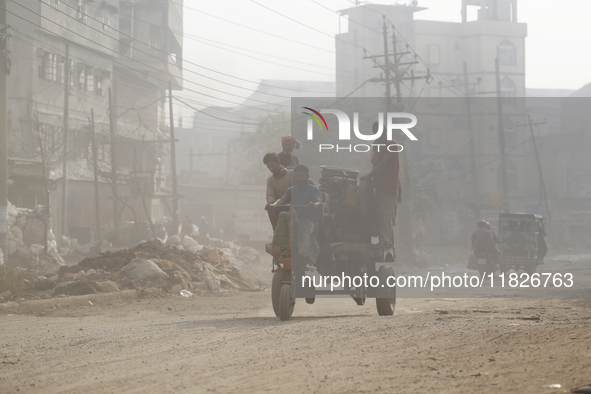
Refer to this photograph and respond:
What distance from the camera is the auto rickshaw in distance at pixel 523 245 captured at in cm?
2205

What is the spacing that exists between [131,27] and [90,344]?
49.0 m

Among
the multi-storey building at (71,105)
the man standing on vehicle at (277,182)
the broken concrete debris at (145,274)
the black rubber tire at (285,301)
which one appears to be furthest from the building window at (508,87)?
the black rubber tire at (285,301)

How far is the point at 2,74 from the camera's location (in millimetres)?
17250

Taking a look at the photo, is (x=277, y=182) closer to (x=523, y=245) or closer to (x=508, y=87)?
(x=523, y=245)

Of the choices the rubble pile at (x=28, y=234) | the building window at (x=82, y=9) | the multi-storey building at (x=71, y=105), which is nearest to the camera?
the rubble pile at (x=28, y=234)

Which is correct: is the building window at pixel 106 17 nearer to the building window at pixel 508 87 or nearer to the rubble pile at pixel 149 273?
the rubble pile at pixel 149 273

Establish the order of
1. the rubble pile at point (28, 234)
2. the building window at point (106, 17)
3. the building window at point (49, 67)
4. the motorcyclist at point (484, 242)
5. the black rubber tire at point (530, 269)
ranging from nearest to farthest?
the motorcyclist at point (484, 242), the rubble pile at point (28, 234), the black rubber tire at point (530, 269), the building window at point (49, 67), the building window at point (106, 17)

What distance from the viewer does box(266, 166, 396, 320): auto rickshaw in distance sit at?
29.3 feet

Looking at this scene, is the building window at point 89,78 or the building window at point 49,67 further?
the building window at point 89,78

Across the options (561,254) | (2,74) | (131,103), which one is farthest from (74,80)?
(561,254)

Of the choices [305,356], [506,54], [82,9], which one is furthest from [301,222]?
[506,54]

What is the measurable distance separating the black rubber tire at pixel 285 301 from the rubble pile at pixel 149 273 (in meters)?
6.86

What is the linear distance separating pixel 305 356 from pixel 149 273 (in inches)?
431

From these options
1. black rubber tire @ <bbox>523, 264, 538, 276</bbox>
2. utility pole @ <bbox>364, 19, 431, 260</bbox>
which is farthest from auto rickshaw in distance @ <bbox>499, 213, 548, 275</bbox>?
utility pole @ <bbox>364, 19, 431, 260</bbox>
